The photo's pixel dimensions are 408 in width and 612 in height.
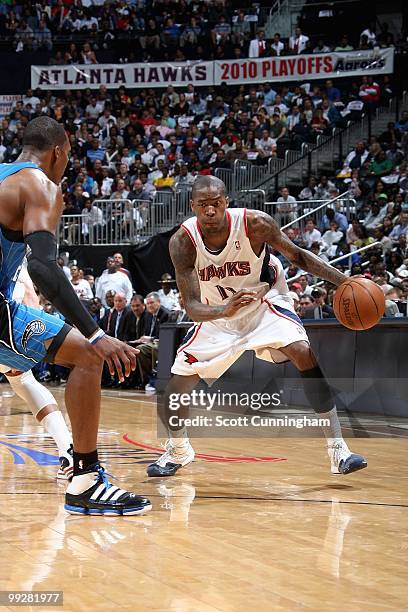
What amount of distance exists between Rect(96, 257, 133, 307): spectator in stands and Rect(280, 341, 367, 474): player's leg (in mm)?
9231

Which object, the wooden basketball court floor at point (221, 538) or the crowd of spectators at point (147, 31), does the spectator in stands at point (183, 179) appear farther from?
the wooden basketball court floor at point (221, 538)

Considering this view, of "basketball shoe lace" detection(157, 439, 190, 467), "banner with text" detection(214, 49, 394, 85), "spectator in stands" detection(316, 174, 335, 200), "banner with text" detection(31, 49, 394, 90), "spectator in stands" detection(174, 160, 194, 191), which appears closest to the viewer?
"basketball shoe lace" detection(157, 439, 190, 467)

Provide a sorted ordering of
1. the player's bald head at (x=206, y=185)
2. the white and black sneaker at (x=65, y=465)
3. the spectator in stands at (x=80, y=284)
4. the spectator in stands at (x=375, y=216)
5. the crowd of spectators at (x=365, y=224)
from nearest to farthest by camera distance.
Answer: the white and black sneaker at (x=65, y=465) → the player's bald head at (x=206, y=185) → the crowd of spectators at (x=365, y=224) → the spectator in stands at (x=375, y=216) → the spectator in stands at (x=80, y=284)

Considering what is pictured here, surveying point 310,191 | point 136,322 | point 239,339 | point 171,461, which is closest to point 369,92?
point 310,191

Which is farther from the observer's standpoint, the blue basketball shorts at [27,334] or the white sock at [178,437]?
the white sock at [178,437]

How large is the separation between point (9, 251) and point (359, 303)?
82.9 inches

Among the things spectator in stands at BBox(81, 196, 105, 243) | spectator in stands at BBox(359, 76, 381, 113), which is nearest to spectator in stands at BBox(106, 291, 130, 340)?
spectator in stands at BBox(81, 196, 105, 243)

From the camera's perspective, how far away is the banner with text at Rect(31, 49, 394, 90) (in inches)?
749

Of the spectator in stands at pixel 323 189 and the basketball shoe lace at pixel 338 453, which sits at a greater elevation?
A: the spectator in stands at pixel 323 189

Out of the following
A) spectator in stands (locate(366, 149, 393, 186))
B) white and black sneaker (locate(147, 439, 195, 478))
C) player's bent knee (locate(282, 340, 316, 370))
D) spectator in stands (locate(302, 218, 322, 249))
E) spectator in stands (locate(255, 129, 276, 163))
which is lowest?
white and black sneaker (locate(147, 439, 195, 478))

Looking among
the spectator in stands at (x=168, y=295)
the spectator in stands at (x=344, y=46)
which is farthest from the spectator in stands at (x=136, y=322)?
the spectator in stands at (x=344, y=46)

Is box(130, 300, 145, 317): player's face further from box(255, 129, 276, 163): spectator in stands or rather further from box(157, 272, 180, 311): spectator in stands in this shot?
box(255, 129, 276, 163): spectator in stands

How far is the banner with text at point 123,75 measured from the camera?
21031 millimetres

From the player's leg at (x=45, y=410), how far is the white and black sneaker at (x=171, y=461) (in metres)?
0.51
